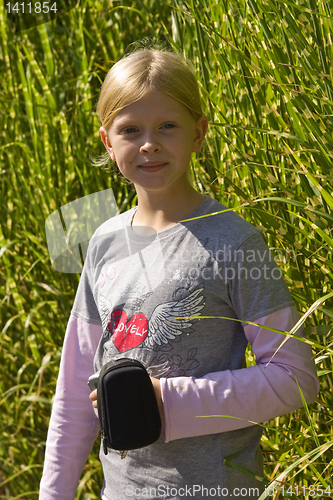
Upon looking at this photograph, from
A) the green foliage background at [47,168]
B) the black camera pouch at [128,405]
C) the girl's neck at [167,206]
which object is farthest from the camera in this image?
the green foliage background at [47,168]

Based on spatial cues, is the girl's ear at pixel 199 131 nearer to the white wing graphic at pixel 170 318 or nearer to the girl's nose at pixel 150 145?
the girl's nose at pixel 150 145

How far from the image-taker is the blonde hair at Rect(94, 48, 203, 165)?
2.89 feet

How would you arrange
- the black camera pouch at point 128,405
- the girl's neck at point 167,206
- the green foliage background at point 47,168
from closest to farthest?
the black camera pouch at point 128,405
the girl's neck at point 167,206
the green foliage background at point 47,168

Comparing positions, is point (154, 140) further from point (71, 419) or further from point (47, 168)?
point (47, 168)

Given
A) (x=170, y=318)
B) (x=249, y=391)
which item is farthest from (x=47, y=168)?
(x=249, y=391)

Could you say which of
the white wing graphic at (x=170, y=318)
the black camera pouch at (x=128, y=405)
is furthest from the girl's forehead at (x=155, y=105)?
the black camera pouch at (x=128, y=405)

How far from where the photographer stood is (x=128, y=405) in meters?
0.80

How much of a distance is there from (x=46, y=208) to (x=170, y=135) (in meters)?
1.00

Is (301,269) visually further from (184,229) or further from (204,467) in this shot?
(204,467)

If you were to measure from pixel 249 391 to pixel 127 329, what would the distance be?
0.22 metres

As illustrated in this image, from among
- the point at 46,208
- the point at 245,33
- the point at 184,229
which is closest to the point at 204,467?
the point at 184,229

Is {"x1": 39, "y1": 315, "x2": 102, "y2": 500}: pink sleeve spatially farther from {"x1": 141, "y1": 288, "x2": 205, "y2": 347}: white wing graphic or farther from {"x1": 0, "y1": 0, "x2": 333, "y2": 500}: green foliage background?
{"x1": 0, "y1": 0, "x2": 333, "y2": 500}: green foliage background

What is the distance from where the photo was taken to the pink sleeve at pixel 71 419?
1.01 meters

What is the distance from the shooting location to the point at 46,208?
1799mm
